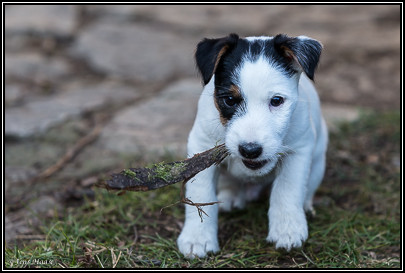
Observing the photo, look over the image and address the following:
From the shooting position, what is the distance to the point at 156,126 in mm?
6516

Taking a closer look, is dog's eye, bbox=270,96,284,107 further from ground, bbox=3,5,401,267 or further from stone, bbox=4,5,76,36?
stone, bbox=4,5,76,36

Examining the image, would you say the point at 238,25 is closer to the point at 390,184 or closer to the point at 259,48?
the point at 390,184

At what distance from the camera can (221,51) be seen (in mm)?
3748

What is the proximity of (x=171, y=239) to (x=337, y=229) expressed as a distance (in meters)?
1.38

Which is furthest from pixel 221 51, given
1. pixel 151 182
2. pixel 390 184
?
pixel 390 184

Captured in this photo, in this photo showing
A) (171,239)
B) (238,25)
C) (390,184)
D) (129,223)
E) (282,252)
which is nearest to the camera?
(282,252)

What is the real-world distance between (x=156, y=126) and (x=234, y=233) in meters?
2.53

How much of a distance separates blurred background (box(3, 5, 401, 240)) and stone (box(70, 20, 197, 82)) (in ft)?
0.06

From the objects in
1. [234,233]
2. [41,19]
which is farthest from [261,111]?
[41,19]

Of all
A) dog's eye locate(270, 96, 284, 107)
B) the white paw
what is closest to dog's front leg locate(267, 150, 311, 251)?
the white paw

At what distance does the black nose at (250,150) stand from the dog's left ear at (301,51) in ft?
2.24

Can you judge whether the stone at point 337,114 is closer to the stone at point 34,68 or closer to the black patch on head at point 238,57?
the black patch on head at point 238,57

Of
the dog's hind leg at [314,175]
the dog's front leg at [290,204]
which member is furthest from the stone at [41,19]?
the dog's front leg at [290,204]

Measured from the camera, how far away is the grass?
384 cm
